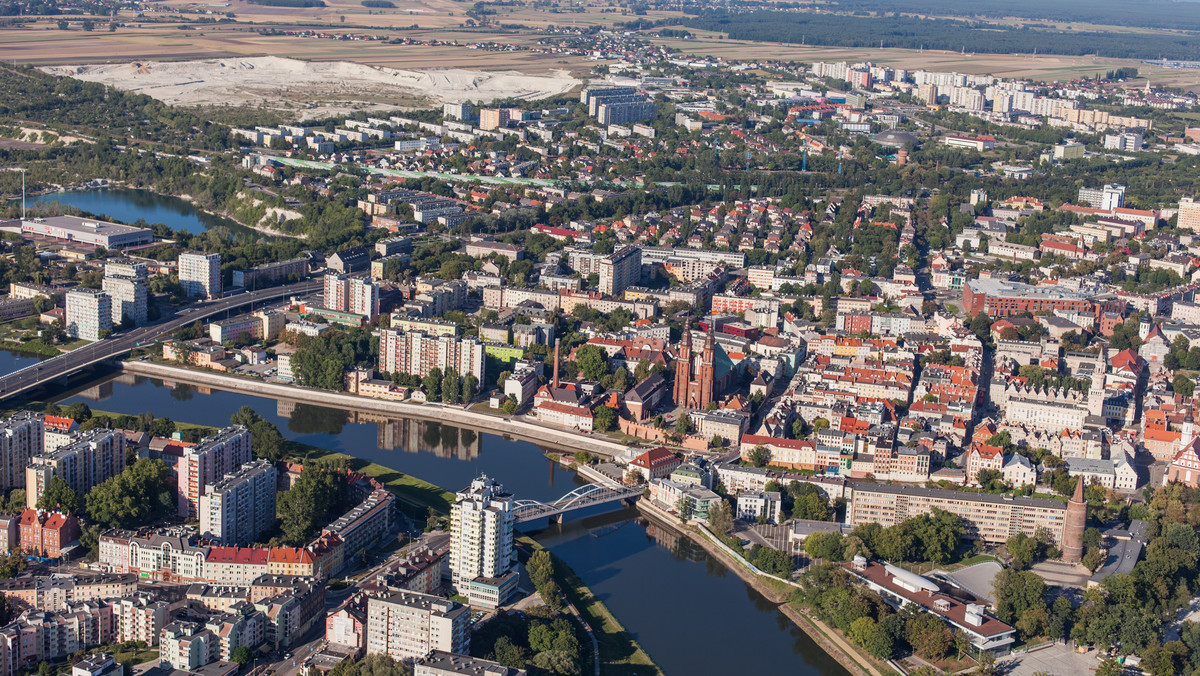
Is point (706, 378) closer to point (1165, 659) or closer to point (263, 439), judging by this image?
point (263, 439)

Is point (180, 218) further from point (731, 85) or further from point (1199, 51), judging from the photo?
point (1199, 51)

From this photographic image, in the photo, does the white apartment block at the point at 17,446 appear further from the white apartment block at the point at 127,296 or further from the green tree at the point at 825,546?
the green tree at the point at 825,546

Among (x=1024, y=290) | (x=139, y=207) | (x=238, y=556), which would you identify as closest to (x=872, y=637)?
(x=238, y=556)

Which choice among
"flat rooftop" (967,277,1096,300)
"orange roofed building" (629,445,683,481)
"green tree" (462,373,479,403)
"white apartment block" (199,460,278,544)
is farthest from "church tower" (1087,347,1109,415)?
"white apartment block" (199,460,278,544)

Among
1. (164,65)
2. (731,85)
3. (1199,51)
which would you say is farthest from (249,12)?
(1199,51)

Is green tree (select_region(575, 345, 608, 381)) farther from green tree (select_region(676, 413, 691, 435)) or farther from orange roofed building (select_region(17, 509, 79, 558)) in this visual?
orange roofed building (select_region(17, 509, 79, 558))

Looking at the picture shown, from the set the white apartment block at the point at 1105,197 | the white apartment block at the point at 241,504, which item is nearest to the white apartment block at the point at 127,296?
the white apartment block at the point at 241,504
